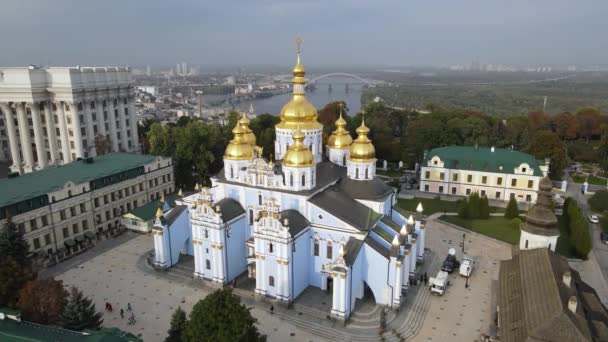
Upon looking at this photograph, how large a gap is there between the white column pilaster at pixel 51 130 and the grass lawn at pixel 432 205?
131 feet

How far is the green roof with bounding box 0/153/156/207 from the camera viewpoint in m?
29.0

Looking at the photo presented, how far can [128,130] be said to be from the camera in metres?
55.8

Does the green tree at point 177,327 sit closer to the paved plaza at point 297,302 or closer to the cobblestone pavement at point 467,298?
the paved plaza at point 297,302

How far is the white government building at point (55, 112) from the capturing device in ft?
153

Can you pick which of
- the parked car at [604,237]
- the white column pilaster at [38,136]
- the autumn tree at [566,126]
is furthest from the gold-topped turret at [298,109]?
the autumn tree at [566,126]

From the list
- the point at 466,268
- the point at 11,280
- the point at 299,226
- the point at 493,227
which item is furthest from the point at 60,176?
the point at 493,227

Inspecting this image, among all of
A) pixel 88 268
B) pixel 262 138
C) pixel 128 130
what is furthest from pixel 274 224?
pixel 128 130

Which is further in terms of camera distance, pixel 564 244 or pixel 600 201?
pixel 600 201

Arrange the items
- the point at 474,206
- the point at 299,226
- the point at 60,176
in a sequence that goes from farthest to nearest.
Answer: the point at 474,206, the point at 60,176, the point at 299,226

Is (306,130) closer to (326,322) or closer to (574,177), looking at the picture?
(326,322)

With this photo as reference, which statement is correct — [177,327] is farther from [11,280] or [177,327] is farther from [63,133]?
[63,133]

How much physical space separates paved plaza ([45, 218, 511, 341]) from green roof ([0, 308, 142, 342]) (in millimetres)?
4465

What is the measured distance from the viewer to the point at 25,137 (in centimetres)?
4825

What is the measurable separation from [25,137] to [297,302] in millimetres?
41564
